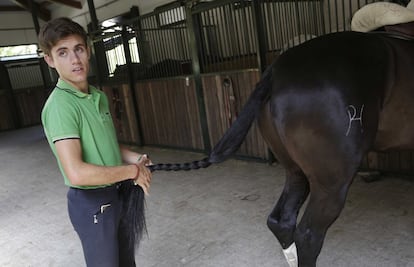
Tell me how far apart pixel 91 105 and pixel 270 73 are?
771mm

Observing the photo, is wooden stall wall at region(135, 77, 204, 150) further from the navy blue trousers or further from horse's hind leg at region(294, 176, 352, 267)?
the navy blue trousers

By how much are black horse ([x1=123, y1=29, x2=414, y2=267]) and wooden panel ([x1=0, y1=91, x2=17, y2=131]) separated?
37.5ft

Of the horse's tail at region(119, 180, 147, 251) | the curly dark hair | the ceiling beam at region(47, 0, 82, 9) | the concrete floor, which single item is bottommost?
the concrete floor

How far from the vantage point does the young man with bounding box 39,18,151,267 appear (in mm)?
1144

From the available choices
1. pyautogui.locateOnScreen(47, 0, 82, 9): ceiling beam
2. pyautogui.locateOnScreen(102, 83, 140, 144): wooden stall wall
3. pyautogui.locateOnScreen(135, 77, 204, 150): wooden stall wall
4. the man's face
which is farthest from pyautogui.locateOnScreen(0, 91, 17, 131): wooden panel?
the man's face

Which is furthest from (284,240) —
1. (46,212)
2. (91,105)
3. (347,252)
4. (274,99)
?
(46,212)

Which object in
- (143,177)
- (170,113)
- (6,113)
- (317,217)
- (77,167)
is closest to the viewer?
(77,167)

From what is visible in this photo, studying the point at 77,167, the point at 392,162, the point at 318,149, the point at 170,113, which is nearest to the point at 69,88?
the point at 77,167

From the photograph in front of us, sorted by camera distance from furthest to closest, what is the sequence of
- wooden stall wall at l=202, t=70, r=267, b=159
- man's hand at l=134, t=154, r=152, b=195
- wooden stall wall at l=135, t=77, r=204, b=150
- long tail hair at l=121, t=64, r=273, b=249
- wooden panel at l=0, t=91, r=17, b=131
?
1. wooden panel at l=0, t=91, r=17, b=131
2. wooden stall wall at l=135, t=77, r=204, b=150
3. wooden stall wall at l=202, t=70, r=267, b=159
4. long tail hair at l=121, t=64, r=273, b=249
5. man's hand at l=134, t=154, r=152, b=195

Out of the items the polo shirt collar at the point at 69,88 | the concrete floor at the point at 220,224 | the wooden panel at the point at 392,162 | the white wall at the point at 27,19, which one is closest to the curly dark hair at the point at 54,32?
the polo shirt collar at the point at 69,88

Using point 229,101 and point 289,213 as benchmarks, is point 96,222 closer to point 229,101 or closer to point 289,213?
point 289,213

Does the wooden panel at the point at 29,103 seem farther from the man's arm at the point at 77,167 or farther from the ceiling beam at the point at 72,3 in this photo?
the man's arm at the point at 77,167

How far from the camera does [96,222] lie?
1.27 m

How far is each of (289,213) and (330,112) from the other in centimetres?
64
